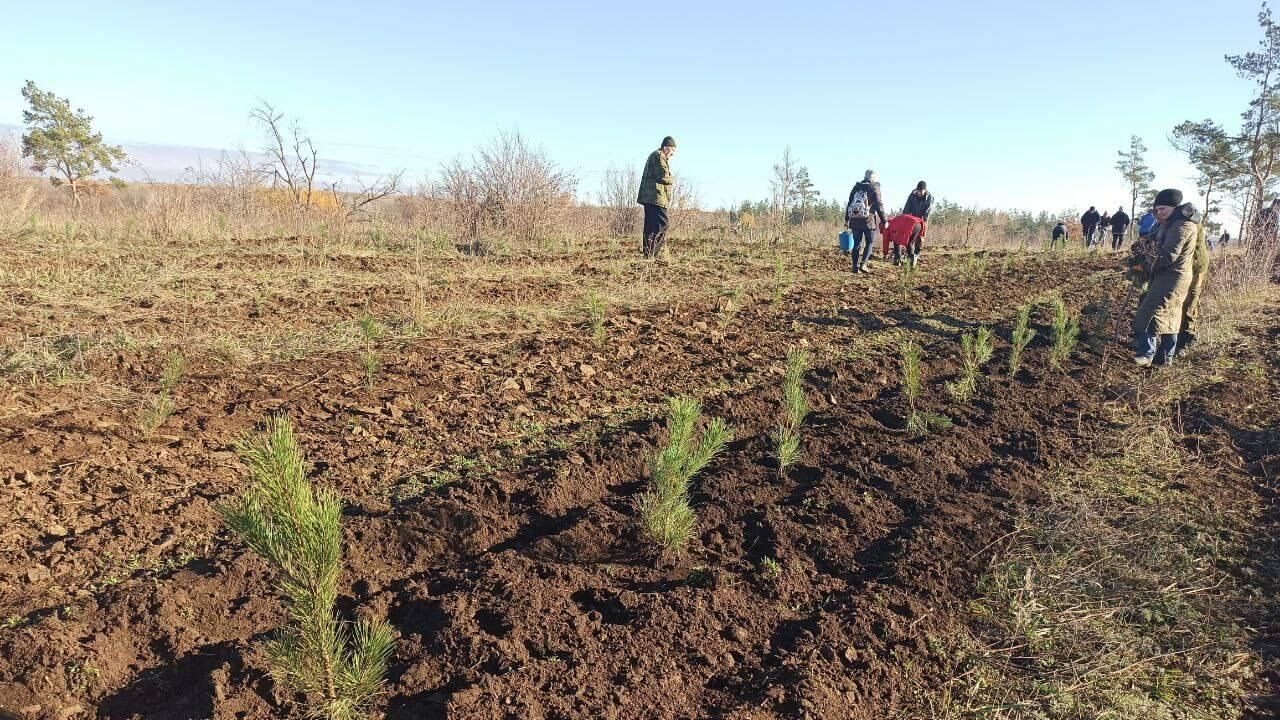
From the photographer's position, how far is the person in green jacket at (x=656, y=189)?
33.6 feet

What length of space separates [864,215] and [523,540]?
8963mm

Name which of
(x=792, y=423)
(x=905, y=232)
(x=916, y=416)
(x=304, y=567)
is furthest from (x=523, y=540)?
(x=905, y=232)

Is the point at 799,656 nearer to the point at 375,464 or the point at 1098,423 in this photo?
the point at 375,464

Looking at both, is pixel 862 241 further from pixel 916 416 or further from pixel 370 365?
pixel 370 365

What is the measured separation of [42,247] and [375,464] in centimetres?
846

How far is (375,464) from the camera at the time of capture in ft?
11.3

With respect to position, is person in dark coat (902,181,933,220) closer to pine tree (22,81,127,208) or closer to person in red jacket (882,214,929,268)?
person in red jacket (882,214,929,268)

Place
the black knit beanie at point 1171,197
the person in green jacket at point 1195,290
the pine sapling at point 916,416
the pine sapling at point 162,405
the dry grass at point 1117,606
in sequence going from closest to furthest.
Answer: the dry grass at point 1117,606, the pine sapling at point 162,405, the pine sapling at point 916,416, the black knit beanie at point 1171,197, the person in green jacket at point 1195,290

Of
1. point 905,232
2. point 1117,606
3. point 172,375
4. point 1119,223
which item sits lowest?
point 1117,606

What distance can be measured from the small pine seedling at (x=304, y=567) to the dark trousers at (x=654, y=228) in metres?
9.68

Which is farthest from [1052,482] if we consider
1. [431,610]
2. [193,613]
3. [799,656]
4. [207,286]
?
[207,286]

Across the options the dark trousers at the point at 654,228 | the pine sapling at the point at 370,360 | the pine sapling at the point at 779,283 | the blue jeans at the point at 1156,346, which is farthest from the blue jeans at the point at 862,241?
the pine sapling at the point at 370,360

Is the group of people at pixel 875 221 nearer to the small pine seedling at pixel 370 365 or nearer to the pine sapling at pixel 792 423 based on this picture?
the pine sapling at pixel 792 423

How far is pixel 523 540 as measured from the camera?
2.83 m
